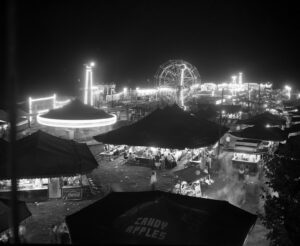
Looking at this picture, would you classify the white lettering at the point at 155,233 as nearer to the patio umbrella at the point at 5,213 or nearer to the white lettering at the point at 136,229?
the white lettering at the point at 136,229

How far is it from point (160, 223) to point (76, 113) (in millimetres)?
16046

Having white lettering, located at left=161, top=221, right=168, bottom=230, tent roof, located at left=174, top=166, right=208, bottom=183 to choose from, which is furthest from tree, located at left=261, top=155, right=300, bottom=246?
tent roof, located at left=174, top=166, right=208, bottom=183

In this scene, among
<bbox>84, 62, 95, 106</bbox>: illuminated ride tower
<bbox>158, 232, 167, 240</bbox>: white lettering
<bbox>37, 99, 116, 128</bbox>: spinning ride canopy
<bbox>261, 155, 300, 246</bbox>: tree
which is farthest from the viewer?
<bbox>84, 62, 95, 106</bbox>: illuminated ride tower

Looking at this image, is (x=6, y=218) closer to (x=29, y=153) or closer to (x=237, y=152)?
(x=29, y=153)

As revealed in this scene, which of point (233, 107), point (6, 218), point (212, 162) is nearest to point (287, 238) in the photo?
point (6, 218)

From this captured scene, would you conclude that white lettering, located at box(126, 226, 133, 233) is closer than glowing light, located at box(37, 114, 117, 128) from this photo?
Yes

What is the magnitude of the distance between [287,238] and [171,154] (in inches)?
505

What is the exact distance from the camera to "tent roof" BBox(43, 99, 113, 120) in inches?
797

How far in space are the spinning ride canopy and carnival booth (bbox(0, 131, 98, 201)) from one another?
25.3 ft

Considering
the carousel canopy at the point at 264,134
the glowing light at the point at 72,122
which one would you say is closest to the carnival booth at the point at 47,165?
the glowing light at the point at 72,122

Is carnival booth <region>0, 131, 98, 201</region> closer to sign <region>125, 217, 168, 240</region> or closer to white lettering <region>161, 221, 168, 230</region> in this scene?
sign <region>125, 217, 168, 240</region>

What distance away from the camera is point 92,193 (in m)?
13.1

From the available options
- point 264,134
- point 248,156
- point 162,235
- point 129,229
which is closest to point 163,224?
point 162,235

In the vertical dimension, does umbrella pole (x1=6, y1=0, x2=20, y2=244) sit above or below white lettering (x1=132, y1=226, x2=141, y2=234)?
above
